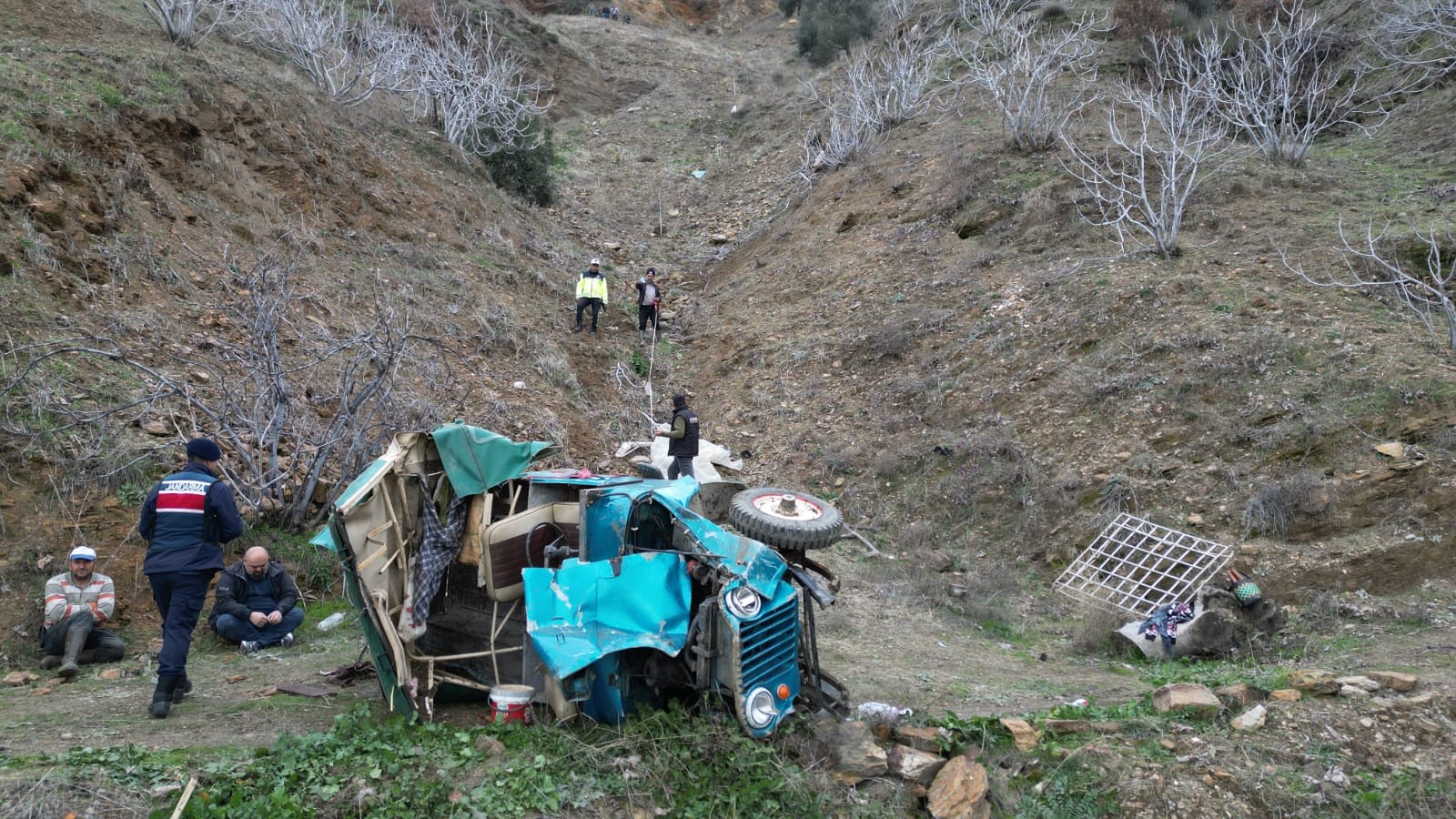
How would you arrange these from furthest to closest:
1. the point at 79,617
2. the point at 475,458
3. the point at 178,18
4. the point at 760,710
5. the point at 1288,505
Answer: the point at 178,18
the point at 1288,505
the point at 79,617
the point at 475,458
the point at 760,710

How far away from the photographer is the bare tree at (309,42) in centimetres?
1742

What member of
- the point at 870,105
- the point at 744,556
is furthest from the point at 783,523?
the point at 870,105

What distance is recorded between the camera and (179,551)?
14.8ft

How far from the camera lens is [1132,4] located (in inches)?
834

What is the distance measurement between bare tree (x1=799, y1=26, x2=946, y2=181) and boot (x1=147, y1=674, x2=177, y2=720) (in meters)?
18.1

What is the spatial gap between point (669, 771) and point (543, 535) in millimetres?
1650

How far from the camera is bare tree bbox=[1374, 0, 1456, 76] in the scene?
45.7ft

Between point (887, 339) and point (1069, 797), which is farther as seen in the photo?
point (887, 339)

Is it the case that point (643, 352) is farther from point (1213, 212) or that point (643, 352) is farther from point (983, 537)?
point (1213, 212)

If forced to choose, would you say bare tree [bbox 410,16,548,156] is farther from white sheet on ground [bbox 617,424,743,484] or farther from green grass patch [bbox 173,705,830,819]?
green grass patch [bbox 173,705,830,819]

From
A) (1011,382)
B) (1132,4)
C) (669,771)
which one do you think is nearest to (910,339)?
(1011,382)

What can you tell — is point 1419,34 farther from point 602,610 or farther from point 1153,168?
point 602,610

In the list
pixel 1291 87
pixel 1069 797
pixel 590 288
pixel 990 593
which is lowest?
pixel 990 593

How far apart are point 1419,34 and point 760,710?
19.5 metres
